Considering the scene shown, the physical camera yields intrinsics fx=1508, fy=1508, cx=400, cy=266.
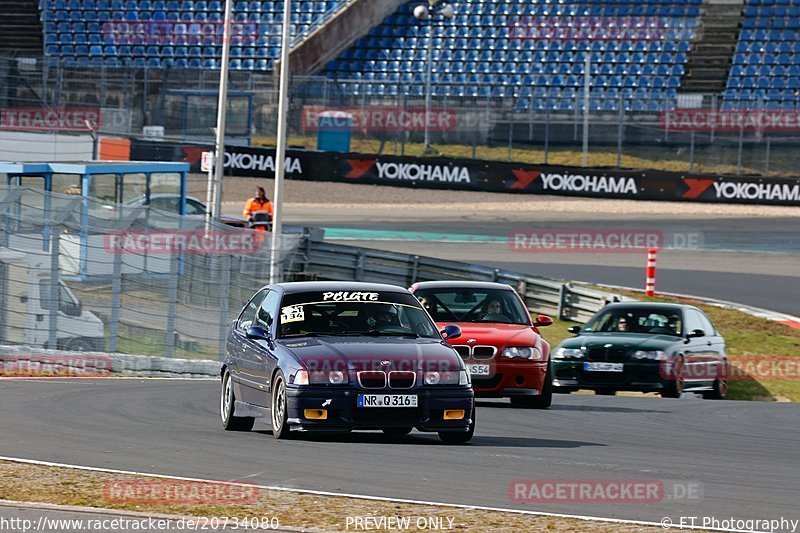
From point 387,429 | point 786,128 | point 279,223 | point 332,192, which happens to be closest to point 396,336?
point 387,429

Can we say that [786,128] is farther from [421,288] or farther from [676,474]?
[676,474]

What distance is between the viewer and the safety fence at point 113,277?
1870cm

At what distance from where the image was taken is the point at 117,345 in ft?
64.0

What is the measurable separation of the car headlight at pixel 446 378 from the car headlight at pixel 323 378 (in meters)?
0.62

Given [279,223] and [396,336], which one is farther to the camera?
[279,223]

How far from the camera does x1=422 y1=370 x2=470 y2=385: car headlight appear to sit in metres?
11.3

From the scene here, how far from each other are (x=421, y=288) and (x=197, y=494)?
28.1 ft

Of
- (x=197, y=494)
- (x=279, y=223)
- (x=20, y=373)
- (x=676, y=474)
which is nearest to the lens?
(x=197, y=494)

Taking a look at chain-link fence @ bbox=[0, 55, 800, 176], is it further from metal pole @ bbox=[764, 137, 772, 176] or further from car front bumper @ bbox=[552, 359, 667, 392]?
car front bumper @ bbox=[552, 359, 667, 392]

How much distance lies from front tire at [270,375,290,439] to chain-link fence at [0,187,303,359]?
7.80 m

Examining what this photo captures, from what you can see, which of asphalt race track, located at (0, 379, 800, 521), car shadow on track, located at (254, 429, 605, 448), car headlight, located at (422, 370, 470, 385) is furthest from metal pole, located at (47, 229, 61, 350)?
car headlight, located at (422, 370, 470, 385)

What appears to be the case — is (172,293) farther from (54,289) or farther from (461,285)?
(461,285)

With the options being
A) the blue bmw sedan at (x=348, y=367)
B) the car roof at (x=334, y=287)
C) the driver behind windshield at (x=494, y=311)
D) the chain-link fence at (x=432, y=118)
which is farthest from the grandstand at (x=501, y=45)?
the blue bmw sedan at (x=348, y=367)

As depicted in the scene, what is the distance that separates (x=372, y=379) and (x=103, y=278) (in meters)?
8.79
